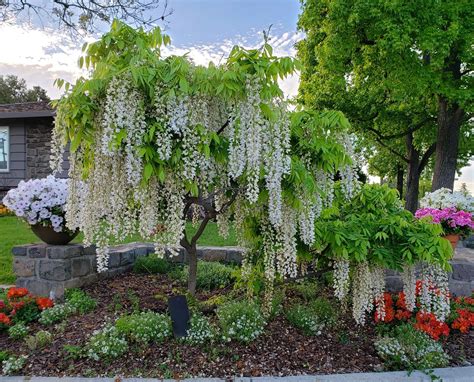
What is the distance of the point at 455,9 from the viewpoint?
792 cm

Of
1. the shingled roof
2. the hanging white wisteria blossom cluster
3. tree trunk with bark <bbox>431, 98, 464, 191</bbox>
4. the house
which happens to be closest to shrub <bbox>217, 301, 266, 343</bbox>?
the hanging white wisteria blossom cluster

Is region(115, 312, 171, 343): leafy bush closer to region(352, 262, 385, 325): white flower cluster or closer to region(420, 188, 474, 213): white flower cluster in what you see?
region(352, 262, 385, 325): white flower cluster

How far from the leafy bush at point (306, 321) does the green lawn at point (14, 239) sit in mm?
3117

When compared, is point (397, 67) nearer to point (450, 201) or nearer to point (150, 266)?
point (450, 201)

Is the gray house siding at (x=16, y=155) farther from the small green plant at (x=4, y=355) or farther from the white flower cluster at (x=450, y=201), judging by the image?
the white flower cluster at (x=450, y=201)

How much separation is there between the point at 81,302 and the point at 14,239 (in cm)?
388

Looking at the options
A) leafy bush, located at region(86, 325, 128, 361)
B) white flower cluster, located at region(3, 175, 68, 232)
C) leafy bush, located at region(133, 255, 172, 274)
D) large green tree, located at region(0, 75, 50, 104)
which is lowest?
leafy bush, located at region(86, 325, 128, 361)

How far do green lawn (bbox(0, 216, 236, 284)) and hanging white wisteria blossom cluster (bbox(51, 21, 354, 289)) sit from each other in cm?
303

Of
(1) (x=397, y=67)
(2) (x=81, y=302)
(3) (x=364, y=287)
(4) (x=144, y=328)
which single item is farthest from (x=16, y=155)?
(3) (x=364, y=287)

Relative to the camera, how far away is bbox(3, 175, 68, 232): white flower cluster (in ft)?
13.6

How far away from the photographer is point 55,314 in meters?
3.61

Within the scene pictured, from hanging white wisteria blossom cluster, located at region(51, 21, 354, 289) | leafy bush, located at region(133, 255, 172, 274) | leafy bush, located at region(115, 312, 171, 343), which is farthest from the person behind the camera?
leafy bush, located at region(133, 255, 172, 274)

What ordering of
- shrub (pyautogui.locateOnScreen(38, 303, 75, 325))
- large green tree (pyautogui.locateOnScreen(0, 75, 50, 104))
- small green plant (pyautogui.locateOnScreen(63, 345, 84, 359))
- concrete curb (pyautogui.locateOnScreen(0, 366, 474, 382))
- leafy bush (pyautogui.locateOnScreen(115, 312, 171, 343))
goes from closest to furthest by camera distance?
1. concrete curb (pyautogui.locateOnScreen(0, 366, 474, 382))
2. small green plant (pyautogui.locateOnScreen(63, 345, 84, 359))
3. leafy bush (pyautogui.locateOnScreen(115, 312, 171, 343))
4. shrub (pyautogui.locateOnScreen(38, 303, 75, 325))
5. large green tree (pyautogui.locateOnScreen(0, 75, 50, 104))

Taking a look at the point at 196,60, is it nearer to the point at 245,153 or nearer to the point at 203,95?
the point at 203,95
